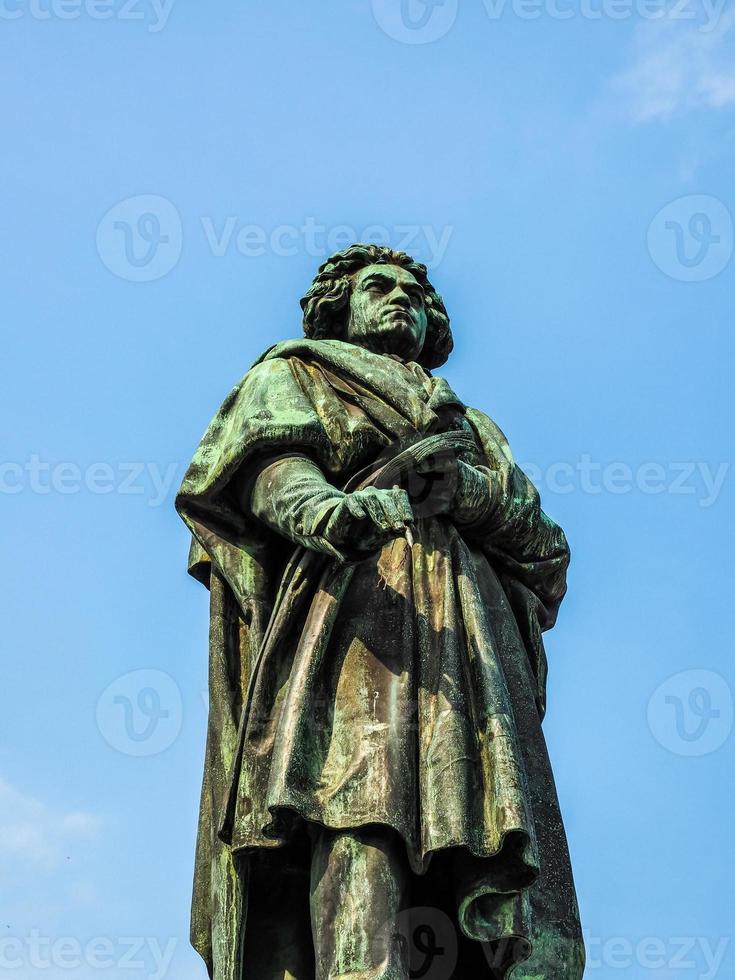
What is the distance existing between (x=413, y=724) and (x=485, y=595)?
1.14m

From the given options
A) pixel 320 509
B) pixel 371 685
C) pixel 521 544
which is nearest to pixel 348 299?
pixel 521 544

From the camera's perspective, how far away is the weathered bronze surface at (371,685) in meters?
10.1

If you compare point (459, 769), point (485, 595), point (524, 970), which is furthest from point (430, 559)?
point (524, 970)

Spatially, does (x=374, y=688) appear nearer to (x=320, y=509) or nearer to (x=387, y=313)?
(x=320, y=509)

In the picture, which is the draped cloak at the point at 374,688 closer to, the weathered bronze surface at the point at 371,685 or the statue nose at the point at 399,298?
the weathered bronze surface at the point at 371,685

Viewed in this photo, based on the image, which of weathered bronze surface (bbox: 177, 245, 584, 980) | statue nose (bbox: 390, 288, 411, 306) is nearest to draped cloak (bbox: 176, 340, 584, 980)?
weathered bronze surface (bbox: 177, 245, 584, 980)

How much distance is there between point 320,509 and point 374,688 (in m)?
0.99

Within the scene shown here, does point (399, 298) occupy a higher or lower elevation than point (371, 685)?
higher

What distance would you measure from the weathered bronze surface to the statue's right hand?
1 cm

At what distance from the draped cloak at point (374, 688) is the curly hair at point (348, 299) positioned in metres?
0.79

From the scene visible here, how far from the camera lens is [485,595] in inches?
446

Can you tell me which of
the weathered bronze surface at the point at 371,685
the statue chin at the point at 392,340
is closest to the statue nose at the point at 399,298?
the statue chin at the point at 392,340

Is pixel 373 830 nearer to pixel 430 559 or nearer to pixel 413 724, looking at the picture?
pixel 413 724

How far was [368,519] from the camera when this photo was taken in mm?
10305
